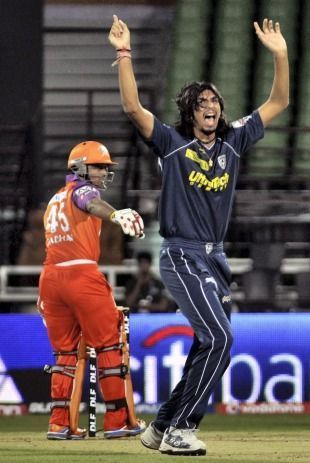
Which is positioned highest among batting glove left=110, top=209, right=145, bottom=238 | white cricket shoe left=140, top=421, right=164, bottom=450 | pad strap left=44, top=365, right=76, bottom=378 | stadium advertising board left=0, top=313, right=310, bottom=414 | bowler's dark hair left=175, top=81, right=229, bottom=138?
bowler's dark hair left=175, top=81, right=229, bottom=138

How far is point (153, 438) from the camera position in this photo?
26.4 ft

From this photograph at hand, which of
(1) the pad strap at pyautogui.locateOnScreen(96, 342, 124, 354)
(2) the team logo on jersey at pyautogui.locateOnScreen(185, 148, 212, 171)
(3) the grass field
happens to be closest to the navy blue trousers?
(3) the grass field

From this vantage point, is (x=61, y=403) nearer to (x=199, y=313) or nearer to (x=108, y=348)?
(x=108, y=348)

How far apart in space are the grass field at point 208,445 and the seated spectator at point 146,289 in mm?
2304

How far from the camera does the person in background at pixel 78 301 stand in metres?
9.24

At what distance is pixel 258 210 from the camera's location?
55.9 ft

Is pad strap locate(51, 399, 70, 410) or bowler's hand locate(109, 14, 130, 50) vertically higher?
bowler's hand locate(109, 14, 130, 50)

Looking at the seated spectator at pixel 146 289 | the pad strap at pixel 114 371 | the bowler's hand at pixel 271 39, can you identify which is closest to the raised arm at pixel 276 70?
the bowler's hand at pixel 271 39

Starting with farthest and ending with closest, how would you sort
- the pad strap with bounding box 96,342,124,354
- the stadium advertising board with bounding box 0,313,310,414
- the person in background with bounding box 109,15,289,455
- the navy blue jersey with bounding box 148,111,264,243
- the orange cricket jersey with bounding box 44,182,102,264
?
the stadium advertising board with bounding box 0,313,310,414 → the pad strap with bounding box 96,342,124,354 → the orange cricket jersey with bounding box 44,182,102,264 → the navy blue jersey with bounding box 148,111,264,243 → the person in background with bounding box 109,15,289,455

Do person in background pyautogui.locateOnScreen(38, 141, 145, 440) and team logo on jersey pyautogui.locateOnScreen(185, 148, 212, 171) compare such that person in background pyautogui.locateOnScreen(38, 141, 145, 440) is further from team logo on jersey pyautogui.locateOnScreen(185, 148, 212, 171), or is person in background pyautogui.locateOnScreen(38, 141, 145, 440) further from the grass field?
team logo on jersey pyautogui.locateOnScreen(185, 148, 212, 171)

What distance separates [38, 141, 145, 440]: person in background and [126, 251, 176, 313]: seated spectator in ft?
15.3

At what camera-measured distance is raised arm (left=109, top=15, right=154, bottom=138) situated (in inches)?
297

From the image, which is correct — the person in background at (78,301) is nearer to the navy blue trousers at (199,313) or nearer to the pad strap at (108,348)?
the pad strap at (108,348)

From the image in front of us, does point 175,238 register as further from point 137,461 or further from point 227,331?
point 137,461
